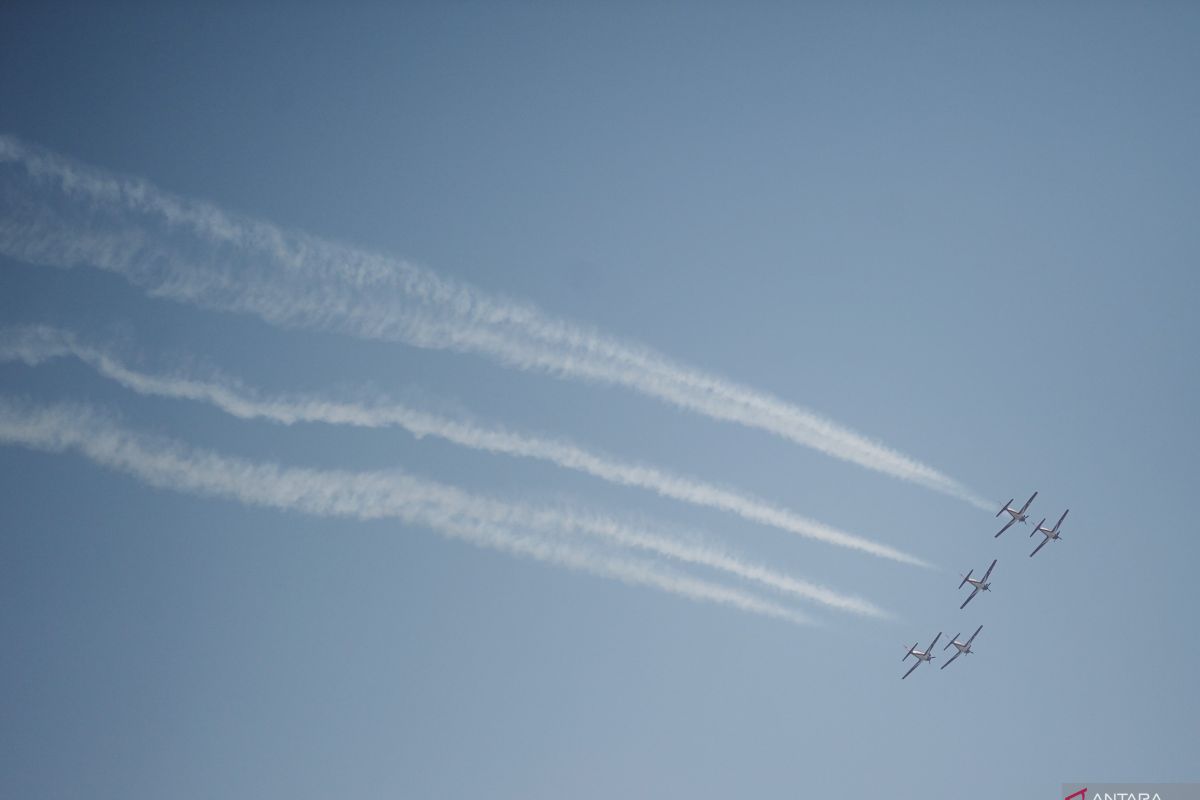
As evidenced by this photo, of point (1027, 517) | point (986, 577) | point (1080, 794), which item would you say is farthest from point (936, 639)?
point (1080, 794)

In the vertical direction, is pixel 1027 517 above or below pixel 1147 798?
above

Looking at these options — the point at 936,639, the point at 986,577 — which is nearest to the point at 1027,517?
the point at 986,577

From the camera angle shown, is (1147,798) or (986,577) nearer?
(1147,798)

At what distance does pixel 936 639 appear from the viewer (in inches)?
2596

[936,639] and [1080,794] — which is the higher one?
[936,639]

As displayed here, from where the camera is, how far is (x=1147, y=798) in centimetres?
5125

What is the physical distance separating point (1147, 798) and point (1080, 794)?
323 cm

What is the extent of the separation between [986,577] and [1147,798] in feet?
53.5

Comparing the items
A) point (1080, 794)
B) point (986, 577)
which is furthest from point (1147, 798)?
point (986, 577)

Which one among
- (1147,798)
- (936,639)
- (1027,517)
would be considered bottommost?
(1147,798)

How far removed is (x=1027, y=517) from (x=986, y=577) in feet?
15.9

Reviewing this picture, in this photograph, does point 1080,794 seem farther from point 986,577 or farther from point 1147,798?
point 986,577

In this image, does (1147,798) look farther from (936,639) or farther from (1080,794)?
(936,639)

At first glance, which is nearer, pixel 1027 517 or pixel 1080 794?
pixel 1080 794
